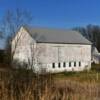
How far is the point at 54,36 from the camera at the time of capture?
171 ft

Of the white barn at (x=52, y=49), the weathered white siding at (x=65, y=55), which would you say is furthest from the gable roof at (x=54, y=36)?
the weathered white siding at (x=65, y=55)

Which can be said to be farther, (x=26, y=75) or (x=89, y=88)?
(x=89, y=88)

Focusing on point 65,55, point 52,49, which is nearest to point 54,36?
point 52,49

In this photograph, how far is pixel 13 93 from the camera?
680 cm

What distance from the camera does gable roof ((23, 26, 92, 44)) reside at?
50.1 metres

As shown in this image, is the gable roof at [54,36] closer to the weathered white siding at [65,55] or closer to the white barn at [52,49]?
the white barn at [52,49]

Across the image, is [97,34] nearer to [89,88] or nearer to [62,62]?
[62,62]

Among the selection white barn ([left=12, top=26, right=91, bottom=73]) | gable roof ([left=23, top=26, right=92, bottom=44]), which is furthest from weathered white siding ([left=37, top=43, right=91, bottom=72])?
gable roof ([left=23, top=26, right=92, bottom=44])

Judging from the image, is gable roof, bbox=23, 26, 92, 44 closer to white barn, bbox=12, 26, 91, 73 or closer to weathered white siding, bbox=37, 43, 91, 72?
white barn, bbox=12, 26, 91, 73

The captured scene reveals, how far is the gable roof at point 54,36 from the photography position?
164 ft

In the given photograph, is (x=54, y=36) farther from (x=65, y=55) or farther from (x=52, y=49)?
(x=65, y=55)

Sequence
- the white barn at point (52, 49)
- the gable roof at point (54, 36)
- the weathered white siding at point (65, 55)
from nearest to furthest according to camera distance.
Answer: the white barn at point (52, 49) < the weathered white siding at point (65, 55) < the gable roof at point (54, 36)

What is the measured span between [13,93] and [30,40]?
43.1m

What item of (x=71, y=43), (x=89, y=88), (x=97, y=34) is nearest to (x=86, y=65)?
(x=71, y=43)
